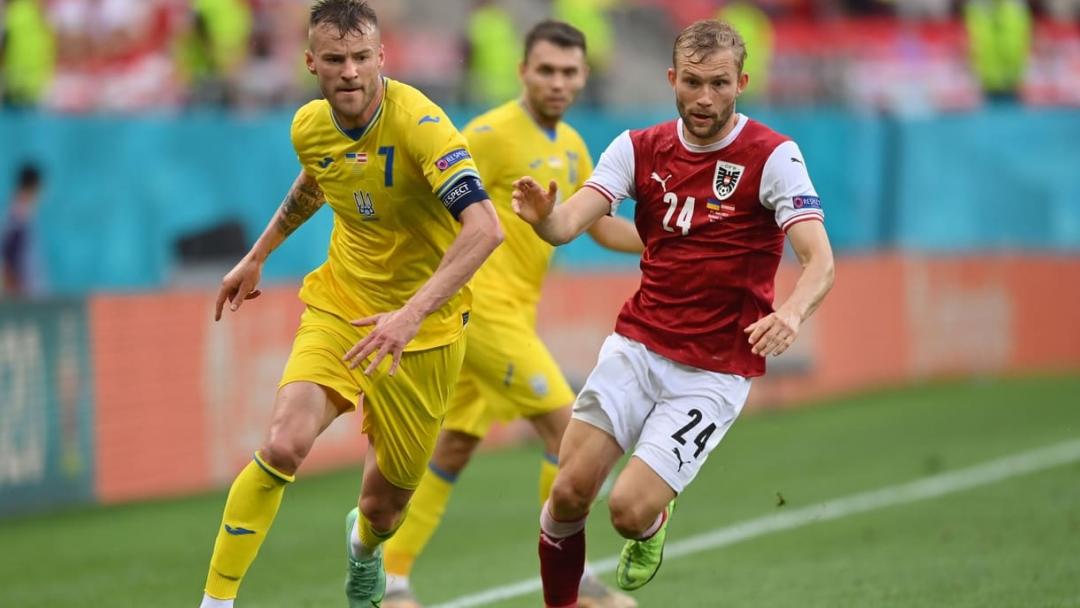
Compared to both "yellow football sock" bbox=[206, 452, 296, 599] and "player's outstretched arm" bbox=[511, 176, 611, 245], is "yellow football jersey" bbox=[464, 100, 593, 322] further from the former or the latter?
"yellow football sock" bbox=[206, 452, 296, 599]

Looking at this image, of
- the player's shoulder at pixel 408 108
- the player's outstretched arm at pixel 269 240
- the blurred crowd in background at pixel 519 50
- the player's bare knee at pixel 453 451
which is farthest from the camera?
the blurred crowd in background at pixel 519 50

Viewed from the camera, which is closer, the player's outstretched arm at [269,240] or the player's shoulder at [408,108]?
the player's shoulder at [408,108]

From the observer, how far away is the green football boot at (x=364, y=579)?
25.9 ft

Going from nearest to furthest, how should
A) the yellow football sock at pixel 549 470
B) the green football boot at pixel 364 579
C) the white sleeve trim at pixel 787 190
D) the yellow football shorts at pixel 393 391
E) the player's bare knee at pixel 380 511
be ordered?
1. the white sleeve trim at pixel 787 190
2. the yellow football shorts at pixel 393 391
3. the player's bare knee at pixel 380 511
4. the green football boot at pixel 364 579
5. the yellow football sock at pixel 549 470

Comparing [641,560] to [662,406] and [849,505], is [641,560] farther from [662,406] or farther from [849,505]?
[849,505]

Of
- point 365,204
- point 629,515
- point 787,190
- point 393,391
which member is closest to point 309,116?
point 365,204

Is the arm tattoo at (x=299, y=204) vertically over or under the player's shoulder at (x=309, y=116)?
under

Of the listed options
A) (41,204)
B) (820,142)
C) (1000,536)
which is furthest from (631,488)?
(820,142)

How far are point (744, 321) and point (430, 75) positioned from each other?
13795mm

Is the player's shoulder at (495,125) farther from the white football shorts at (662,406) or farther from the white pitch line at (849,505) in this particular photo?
the white pitch line at (849,505)

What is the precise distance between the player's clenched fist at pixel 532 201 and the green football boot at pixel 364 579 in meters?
1.64

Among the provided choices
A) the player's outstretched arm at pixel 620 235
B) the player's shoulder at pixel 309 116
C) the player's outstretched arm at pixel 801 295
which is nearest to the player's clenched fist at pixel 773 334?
the player's outstretched arm at pixel 801 295

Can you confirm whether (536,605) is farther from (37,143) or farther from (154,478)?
(37,143)

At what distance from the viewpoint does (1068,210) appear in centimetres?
2086
